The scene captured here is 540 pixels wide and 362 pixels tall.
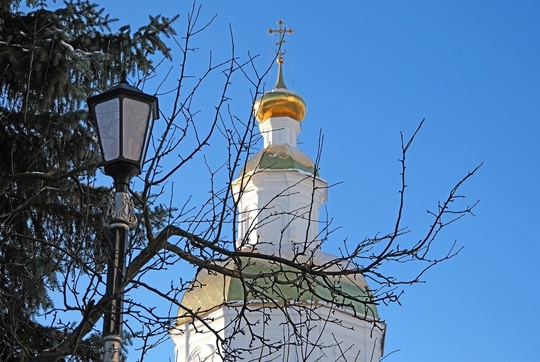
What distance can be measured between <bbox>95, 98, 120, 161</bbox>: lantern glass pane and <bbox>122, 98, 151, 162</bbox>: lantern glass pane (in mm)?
43

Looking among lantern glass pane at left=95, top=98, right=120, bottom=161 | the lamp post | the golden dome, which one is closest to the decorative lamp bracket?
the lamp post

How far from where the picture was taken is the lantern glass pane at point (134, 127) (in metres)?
6.21

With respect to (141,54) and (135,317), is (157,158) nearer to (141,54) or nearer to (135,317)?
(135,317)

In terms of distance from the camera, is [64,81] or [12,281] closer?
[12,281]

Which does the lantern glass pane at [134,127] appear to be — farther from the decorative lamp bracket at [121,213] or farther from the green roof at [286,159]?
the green roof at [286,159]

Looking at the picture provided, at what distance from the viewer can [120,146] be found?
6199 millimetres

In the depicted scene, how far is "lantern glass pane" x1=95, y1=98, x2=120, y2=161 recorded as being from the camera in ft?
20.4

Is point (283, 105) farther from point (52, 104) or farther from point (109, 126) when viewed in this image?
point (109, 126)

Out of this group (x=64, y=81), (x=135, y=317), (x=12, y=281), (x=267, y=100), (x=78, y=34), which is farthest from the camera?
(x=267, y=100)

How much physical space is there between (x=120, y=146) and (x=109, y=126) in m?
0.15

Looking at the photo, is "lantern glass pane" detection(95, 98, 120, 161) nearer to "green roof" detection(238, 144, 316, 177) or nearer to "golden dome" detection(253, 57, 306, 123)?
"green roof" detection(238, 144, 316, 177)

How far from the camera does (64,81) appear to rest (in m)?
11.0

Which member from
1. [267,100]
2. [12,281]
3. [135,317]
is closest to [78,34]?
[12,281]

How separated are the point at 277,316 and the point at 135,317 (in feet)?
58.4
